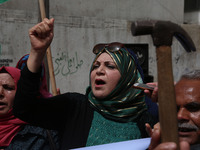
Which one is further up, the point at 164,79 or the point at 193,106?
the point at 164,79

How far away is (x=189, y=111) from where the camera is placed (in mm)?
1189

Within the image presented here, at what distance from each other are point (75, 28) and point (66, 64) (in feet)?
3.56

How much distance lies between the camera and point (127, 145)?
Answer: 3.95 feet

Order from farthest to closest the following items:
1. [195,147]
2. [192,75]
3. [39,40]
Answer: [39,40] → [192,75] → [195,147]

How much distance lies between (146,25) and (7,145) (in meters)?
1.90

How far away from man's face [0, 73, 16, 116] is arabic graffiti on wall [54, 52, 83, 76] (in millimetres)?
4264

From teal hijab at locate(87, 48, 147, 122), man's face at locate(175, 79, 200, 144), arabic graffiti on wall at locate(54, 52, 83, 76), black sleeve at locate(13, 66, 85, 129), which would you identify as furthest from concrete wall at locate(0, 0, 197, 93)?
man's face at locate(175, 79, 200, 144)

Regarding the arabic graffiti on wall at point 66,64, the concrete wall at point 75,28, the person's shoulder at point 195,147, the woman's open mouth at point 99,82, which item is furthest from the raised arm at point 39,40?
the arabic graffiti on wall at point 66,64

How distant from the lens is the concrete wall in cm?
591

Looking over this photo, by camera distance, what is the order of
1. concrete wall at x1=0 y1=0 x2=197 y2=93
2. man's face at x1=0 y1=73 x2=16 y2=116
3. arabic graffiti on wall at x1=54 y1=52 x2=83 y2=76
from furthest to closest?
arabic graffiti on wall at x1=54 y1=52 x2=83 y2=76 < concrete wall at x1=0 y1=0 x2=197 y2=93 < man's face at x1=0 y1=73 x2=16 y2=116

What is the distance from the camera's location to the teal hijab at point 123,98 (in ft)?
6.30

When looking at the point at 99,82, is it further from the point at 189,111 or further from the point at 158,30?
the point at 158,30

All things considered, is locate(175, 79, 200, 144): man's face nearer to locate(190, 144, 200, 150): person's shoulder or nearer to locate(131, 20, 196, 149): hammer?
locate(190, 144, 200, 150): person's shoulder

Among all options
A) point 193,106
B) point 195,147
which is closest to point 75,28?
point 193,106
